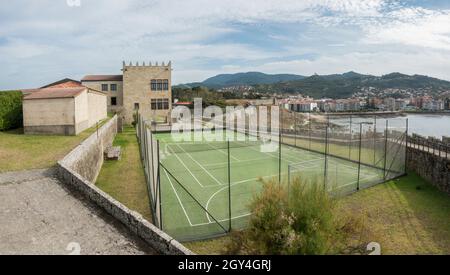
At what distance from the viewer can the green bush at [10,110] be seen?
17.8 m

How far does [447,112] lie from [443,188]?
3851 inches

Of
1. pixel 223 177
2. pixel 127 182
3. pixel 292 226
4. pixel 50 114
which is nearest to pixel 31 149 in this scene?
pixel 127 182

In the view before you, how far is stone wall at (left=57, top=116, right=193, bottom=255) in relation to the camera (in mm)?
5871

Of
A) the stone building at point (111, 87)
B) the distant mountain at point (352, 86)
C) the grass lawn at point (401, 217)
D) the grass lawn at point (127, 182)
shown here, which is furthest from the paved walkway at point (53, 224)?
the distant mountain at point (352, 86)

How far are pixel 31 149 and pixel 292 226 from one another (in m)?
11.9

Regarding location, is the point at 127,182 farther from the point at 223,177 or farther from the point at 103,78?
the point at 103,78

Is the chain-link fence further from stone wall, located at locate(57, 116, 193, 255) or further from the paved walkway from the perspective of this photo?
the paved walkway

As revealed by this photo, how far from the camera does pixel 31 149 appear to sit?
13.2 meters

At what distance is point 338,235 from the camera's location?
644cm

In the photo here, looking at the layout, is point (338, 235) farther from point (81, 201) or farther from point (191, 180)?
point (191, 180)

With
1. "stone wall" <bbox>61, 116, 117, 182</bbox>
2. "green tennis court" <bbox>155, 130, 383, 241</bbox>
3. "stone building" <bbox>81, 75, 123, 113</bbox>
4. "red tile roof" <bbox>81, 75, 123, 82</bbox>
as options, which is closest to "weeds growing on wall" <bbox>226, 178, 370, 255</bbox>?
"green tennis court" <bbox>155, 130, 383, 241</bbox>

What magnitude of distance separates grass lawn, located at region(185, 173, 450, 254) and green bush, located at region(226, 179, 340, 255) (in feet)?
3.06
